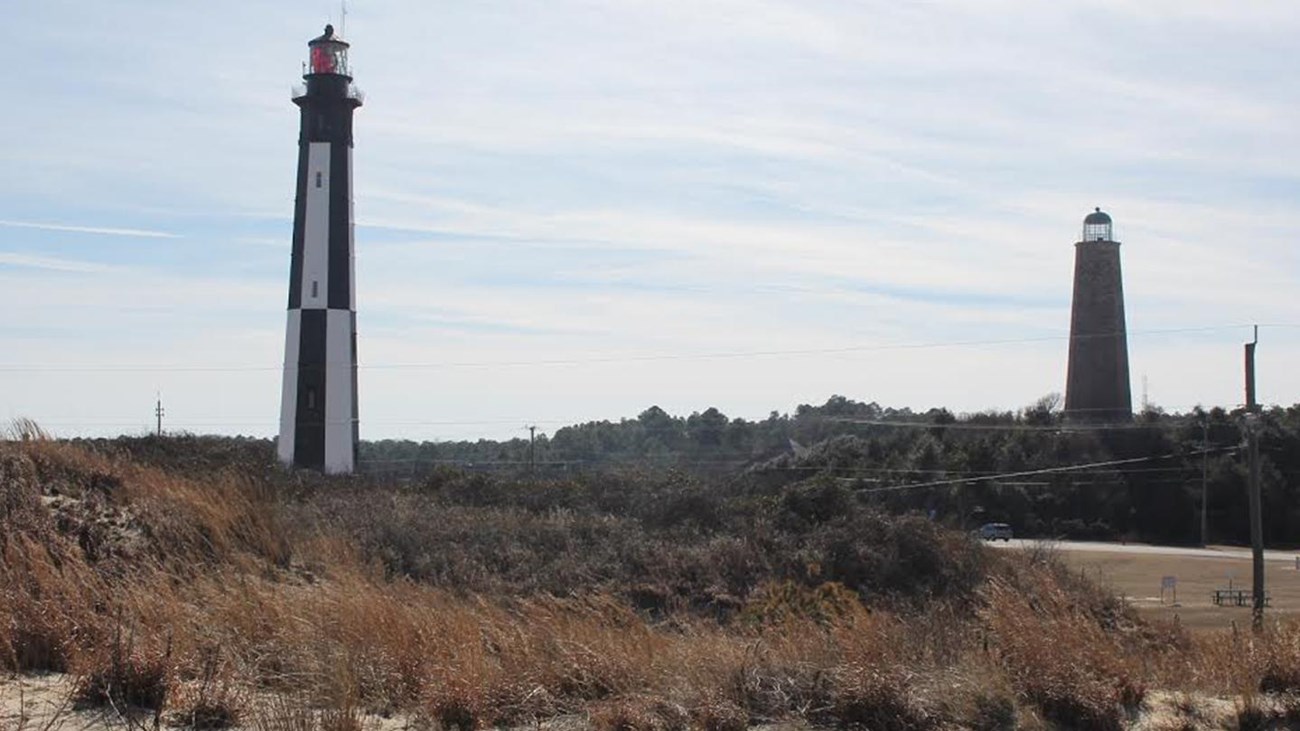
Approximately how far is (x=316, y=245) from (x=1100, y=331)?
3738 centimetres

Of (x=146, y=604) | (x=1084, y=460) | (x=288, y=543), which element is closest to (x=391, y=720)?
(x=146, y=604)

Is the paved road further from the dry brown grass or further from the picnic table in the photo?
the dry brown grass

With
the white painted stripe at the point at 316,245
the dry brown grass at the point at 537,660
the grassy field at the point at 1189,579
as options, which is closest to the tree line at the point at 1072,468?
the grassy field at the point at 1189,579

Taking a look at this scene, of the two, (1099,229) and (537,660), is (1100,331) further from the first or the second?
(537,660)

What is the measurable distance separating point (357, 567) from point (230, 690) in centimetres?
613

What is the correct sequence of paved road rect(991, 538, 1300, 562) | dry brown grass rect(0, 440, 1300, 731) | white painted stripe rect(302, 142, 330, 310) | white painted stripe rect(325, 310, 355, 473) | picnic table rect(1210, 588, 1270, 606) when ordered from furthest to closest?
1. paved road rect(991, 538, 1300, 562)
2. white painted stripe rect(325, 310, 355, 473)
3. white painted stripe rect(302, 142, 330, 310)
4. picnic table rect(1210, 588, 1270, 606)
5. dry brown grass rect(0, 440, 1300, 731)

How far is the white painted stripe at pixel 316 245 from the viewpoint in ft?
128

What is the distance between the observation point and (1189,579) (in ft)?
131

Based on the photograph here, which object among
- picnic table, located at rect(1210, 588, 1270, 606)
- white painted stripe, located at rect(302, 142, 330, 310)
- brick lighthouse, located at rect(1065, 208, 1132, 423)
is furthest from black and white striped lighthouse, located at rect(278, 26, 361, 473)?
brick lighthouse, located at rect(1065, 208, 1132, 423)

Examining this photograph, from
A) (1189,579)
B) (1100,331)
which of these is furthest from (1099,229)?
(1189,579)

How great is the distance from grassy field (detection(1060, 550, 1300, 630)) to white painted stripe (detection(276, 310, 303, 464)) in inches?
867

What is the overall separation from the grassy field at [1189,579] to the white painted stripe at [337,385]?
20.7 meters

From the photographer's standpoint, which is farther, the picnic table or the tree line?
the tree line

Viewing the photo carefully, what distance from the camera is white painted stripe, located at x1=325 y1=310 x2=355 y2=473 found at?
39.2 m
